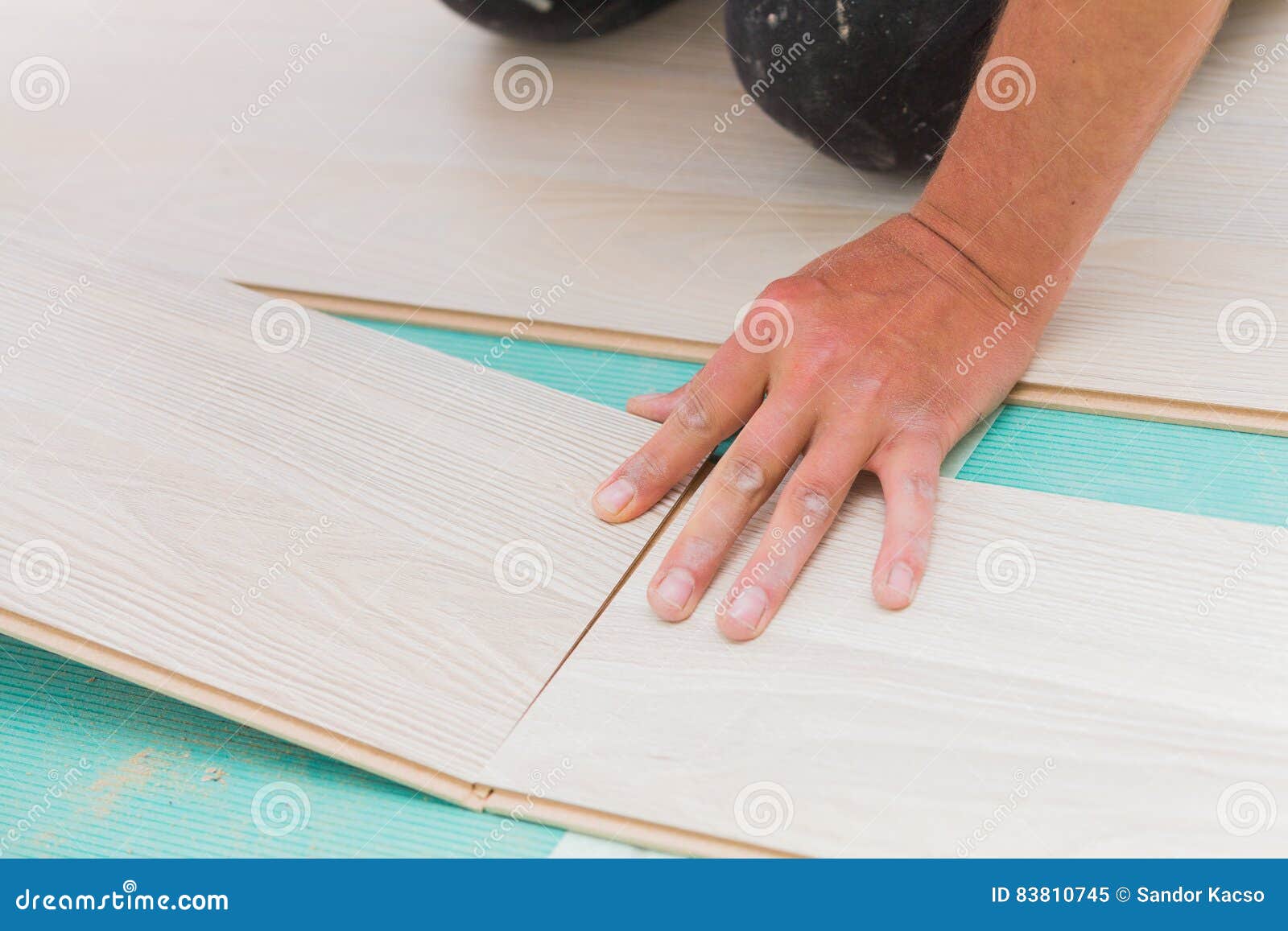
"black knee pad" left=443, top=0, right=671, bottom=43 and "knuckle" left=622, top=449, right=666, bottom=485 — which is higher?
"black knee pad" left=443, top=0, right=671, bottom=43

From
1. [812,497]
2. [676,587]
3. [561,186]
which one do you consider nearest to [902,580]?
[812,497]

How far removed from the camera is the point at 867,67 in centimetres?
161

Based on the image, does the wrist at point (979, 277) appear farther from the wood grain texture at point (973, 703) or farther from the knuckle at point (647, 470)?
the knuckle at point (647, 470)

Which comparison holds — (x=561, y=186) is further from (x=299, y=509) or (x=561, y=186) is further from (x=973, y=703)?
(x=973, y=703)

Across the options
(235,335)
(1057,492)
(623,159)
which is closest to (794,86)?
(623,159)

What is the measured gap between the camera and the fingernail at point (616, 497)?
1241 millimetres

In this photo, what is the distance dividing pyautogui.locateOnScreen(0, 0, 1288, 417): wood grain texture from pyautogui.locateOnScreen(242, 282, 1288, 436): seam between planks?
0.01 meters

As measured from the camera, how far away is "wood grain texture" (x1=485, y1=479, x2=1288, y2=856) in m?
0.95

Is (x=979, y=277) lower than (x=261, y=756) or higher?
higher

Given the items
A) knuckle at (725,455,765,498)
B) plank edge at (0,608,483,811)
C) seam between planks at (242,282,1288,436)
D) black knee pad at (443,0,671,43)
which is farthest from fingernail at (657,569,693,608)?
black knee pad at (443,0,671,43)

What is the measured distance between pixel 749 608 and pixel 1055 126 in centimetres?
61

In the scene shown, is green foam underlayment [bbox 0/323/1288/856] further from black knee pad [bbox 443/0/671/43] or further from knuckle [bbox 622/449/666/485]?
black knee pad [bbox 443/0/671/43]

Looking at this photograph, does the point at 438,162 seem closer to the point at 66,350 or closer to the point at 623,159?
the point at 623,159

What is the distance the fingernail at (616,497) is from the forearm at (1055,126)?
487 mm
